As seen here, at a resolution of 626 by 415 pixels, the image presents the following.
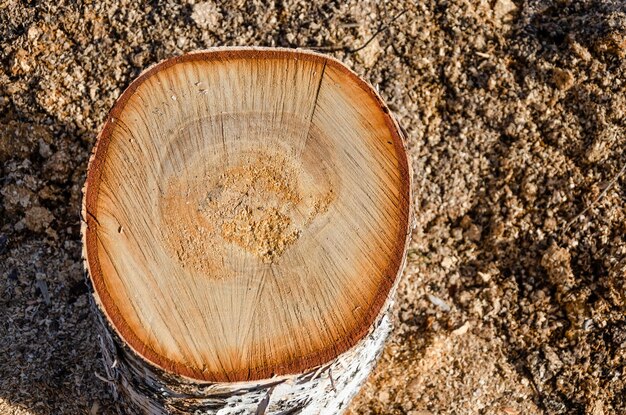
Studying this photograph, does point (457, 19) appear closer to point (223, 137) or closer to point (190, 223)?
point (223, 137)

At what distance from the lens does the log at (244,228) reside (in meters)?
1.69

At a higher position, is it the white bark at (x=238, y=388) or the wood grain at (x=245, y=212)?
the wood grain at (x=245, y=212)

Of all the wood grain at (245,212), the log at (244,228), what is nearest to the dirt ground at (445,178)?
the log at (244,228)

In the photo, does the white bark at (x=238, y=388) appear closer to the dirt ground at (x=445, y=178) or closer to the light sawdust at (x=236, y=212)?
the light sawdust at (x=236, y=212)

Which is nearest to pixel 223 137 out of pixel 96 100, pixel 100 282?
pixel 100 282

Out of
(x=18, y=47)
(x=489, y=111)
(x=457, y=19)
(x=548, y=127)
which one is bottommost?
(x=548, y=127)

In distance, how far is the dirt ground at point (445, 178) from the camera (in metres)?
2.47

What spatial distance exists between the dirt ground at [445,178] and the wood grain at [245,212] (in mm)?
865

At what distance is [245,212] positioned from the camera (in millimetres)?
1771

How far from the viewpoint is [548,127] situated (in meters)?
2.68

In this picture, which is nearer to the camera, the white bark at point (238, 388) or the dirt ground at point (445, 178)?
the white bark at point (238, 388)

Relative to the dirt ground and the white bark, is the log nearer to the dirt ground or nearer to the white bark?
the white bark

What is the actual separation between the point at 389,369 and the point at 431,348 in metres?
0.17

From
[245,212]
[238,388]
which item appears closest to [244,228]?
[245,212]
